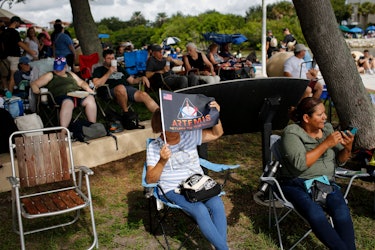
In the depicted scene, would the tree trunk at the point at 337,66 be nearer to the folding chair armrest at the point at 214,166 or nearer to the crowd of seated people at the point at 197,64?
the folding chair armrest at the point at 214,166

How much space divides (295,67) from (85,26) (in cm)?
404

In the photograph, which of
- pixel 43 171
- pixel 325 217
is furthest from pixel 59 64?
pixel 325 217

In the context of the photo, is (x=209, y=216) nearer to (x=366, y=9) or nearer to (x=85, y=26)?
(x=85, y=26)

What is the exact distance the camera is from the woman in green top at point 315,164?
327 centimetres

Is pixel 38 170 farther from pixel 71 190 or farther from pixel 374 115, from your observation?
pixel 374 115

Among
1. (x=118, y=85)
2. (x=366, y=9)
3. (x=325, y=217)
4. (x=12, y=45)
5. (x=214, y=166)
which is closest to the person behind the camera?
(x=325, y=217)

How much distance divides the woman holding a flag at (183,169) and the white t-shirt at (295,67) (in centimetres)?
451

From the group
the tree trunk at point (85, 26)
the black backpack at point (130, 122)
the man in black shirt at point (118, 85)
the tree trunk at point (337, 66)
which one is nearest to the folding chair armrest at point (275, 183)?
the tree trunk at point (337, 66)

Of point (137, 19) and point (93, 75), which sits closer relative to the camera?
point (93, 75)

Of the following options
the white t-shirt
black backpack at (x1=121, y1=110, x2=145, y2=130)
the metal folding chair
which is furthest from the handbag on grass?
the white t-shirt

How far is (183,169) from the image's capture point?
3.73 metres

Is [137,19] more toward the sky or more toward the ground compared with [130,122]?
more toward the sky

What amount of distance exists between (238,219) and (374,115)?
2038 millimetres

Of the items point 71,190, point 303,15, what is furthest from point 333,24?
point 71,190
